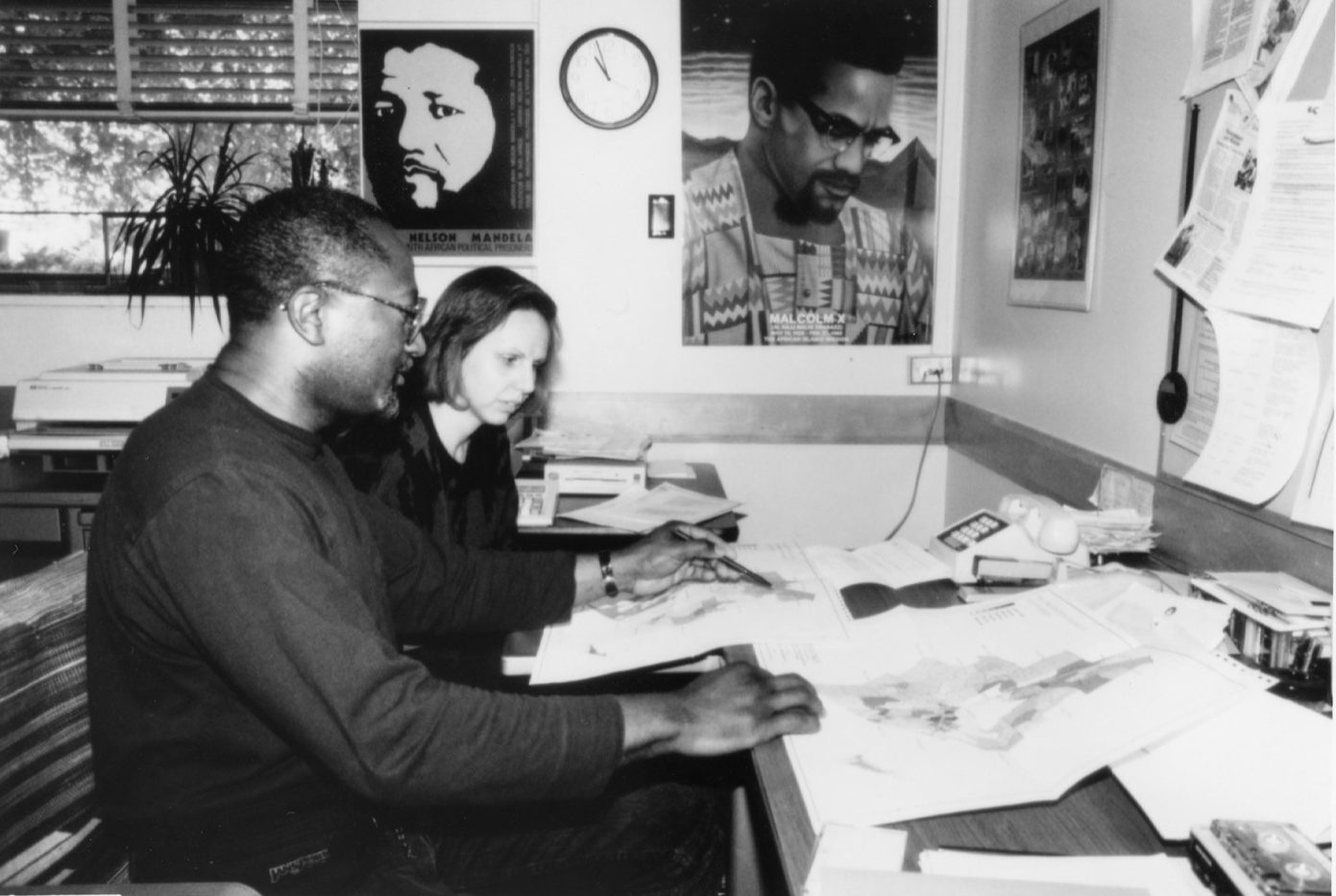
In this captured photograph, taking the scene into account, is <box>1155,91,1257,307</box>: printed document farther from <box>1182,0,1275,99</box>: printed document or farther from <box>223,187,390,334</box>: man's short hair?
<box>223,187,390,334</box>: man's short hair

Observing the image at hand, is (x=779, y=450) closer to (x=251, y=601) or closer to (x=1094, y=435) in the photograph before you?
(x=1094, y=435)

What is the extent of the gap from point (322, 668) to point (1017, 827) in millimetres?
603

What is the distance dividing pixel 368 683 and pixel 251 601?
0.41 feet

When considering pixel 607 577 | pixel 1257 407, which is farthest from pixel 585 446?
pixel 1257 407

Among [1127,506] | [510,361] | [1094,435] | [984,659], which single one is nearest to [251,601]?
[984,659]

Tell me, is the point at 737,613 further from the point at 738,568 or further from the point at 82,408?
the point at 82,408

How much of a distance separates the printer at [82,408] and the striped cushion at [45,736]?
156 centimetres

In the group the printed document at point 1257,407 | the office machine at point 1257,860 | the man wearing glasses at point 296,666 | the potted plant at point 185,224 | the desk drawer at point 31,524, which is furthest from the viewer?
the potted plant at point 185,224

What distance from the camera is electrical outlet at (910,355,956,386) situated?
10.0 feet

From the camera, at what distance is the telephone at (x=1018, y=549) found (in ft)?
4.94

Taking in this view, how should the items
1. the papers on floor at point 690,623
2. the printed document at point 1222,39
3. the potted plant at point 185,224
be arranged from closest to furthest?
the papers on floor at point 690,623 < the printed document at point 1222,39 < the potted plant at point 185,224

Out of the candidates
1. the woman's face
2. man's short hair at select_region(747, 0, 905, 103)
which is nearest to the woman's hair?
the woman's face

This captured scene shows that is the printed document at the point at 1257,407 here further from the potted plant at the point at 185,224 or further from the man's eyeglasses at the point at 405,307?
the potted plant at the point at 185,224

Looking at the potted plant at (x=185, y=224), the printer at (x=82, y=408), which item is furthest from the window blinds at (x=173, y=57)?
the printer at (x=82, y=408)
